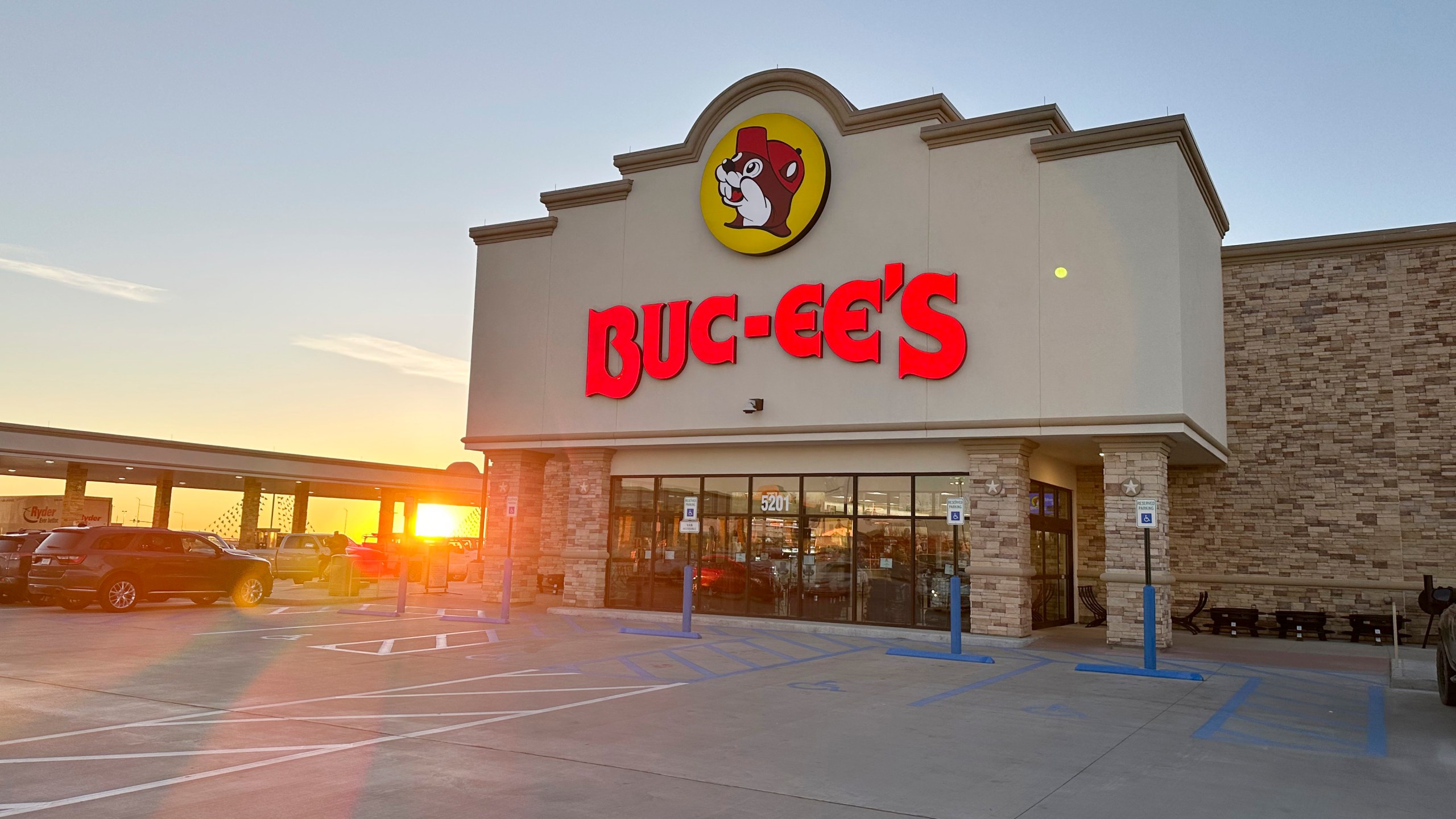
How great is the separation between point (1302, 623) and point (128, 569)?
25.1 meters

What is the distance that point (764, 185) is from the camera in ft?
72.9

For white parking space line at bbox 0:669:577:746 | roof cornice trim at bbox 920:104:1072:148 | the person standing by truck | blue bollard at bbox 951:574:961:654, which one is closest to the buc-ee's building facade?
roof cornice trim at bbox 920:104:1072:148

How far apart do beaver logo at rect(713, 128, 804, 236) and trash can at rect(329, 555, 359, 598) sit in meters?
14.6

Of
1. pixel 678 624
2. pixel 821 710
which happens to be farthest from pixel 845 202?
pixel 821 710

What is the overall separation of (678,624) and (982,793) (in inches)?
579

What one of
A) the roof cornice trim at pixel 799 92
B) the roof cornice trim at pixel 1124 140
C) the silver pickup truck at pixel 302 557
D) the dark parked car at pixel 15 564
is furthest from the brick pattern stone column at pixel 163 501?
the roof cornice trim at pixel 1124 140

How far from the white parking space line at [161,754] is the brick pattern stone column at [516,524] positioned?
17.0 meters

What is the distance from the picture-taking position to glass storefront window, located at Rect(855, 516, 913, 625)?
20.5m

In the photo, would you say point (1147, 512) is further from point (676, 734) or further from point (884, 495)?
point (676, 734)

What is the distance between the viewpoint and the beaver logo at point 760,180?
21.9 m

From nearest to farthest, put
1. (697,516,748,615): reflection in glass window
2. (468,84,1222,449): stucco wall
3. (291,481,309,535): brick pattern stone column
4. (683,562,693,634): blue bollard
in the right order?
(468,84,1222,449): stucco wall → (683,562,693,634): blue bollard → (697,516,748,615): reflection in glass window → (291,481,309,535): brick pattern stone column

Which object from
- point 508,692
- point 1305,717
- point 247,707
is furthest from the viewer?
point 508,692

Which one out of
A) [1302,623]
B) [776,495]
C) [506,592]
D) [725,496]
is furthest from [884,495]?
[1302,623]

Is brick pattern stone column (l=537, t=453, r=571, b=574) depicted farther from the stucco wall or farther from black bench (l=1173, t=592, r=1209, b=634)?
black bench (l=1173, t=592, r=1209, b=634)
